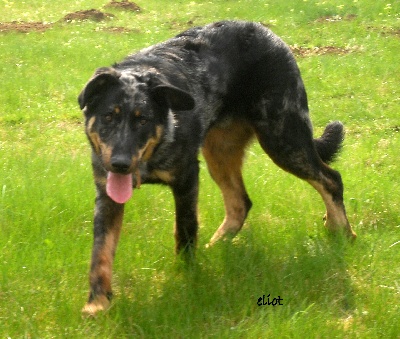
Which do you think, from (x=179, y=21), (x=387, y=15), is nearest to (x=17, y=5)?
(x=179, y=21)

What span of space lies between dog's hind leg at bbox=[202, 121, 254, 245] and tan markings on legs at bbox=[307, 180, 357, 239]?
0.64 metres

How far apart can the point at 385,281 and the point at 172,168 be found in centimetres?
167

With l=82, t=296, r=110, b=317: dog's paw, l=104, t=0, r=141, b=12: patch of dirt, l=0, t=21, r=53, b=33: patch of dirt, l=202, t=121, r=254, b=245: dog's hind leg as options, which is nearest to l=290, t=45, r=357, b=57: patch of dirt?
l=104, t=0, r=141, b=12: patch of dirt

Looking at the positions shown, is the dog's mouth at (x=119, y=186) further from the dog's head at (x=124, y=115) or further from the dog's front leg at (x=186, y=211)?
the dog's front leg at (x=186, y=211)

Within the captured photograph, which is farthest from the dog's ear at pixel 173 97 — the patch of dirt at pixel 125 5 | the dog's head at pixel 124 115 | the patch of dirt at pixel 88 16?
the patch of dirt at pixel 125 5

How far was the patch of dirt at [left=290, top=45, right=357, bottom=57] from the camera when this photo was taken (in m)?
13.6

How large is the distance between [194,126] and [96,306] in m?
1.62

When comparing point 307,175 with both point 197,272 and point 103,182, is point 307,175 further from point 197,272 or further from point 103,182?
point 103,182

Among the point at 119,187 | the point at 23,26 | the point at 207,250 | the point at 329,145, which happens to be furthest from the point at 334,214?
the point at 23,26

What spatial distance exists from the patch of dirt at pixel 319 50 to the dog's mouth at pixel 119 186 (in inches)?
368

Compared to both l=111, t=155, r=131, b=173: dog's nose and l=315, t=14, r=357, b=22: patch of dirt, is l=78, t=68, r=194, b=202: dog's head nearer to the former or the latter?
l=111, t=155, r=131, b=173: dog's nose

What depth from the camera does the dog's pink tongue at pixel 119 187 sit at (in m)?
4.75

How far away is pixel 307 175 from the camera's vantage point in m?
6.13

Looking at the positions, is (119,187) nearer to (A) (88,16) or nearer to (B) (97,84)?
(B) (97,84)
